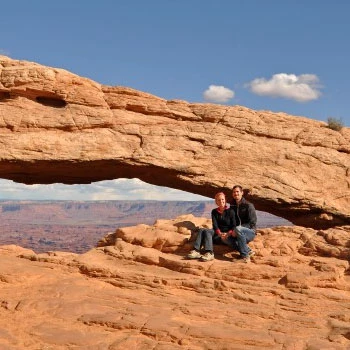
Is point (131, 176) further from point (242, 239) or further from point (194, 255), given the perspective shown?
point (242, 239)

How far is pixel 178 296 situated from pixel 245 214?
369 centimetres

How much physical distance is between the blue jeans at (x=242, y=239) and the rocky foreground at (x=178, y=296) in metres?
0.52

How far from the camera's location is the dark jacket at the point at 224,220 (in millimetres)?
14906

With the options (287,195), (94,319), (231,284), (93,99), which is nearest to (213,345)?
(231,284)

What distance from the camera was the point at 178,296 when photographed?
536 inches

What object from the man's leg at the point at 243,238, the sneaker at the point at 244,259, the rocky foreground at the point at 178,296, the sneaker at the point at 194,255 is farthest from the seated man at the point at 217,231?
the sneaker at the point at 244,259

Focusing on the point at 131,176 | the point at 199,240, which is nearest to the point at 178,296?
the point at 199,240

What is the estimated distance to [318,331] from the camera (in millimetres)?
11508

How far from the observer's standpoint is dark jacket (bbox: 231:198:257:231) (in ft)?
48.2

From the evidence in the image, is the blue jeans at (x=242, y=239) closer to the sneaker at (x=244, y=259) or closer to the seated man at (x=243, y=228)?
the seated man at (x=243, y=228)

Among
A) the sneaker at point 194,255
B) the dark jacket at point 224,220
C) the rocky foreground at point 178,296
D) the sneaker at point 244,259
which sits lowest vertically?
the rocky foreground at point 178,296

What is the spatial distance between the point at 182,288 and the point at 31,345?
486 cm

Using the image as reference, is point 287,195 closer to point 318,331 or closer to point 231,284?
point 231,284

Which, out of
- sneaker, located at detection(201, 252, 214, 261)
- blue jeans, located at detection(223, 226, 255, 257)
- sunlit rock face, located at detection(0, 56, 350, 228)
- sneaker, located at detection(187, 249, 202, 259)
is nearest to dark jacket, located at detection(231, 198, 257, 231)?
blue jeans, located at detection(223, 226, 255, 257)
